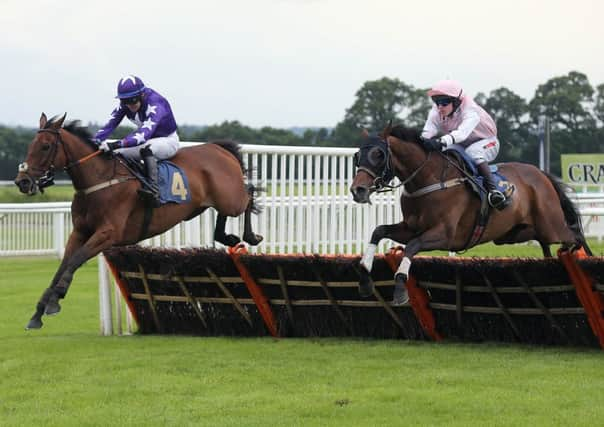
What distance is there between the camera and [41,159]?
791 centimetres

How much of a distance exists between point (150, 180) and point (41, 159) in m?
0.86

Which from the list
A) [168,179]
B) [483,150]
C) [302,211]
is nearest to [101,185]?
[168,179]

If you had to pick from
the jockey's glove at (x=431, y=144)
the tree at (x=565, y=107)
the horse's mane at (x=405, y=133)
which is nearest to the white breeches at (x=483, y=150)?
the jockey's glove at (x=431, y=144)

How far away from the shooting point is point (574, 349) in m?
7.16

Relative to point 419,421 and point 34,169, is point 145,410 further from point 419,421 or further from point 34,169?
point 34,169

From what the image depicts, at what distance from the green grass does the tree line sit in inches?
842

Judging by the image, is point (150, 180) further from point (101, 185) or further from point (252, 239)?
point (252, 239)

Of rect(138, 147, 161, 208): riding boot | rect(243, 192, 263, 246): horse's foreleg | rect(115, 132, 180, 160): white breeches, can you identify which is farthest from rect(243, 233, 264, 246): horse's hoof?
rect(138, 147, 161, 208): riding boot

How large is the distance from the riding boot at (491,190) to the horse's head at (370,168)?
842 millimetres

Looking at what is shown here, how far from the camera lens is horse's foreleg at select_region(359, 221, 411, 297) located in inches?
290

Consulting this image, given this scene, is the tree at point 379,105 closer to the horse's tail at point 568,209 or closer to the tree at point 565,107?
the tree at point 565,107

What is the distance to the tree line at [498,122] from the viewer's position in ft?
97.9

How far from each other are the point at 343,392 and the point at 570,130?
31299 millimetres

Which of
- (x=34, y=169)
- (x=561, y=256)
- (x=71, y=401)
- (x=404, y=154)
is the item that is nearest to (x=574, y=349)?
(x=561, y=256)
